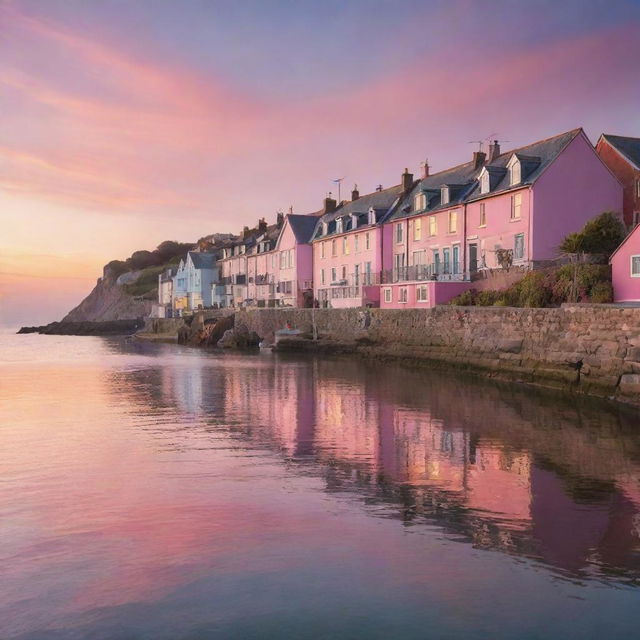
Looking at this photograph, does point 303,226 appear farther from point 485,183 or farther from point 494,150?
point 485,183

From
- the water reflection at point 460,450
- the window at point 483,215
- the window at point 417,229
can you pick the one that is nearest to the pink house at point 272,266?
the window at point 417,229

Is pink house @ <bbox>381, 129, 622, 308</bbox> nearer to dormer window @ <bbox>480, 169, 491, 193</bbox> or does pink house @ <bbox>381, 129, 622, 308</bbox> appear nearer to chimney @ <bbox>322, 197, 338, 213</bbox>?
dormer window @ <bbox>480, 169, 491, 193</bbox>

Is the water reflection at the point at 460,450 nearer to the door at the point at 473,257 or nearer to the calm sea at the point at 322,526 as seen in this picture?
the calm sea at the point at 322,526

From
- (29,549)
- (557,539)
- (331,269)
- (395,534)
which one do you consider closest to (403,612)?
(395,534)

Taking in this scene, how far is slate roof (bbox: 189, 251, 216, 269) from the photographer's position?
107625 mm

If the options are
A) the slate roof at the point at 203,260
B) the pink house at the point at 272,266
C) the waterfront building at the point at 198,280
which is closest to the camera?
the pink house at the point at 272,266

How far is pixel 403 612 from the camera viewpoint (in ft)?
27.3

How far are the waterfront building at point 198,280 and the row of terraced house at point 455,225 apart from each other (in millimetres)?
29799

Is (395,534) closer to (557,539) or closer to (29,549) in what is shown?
(557,539)

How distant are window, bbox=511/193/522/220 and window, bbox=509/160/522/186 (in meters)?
0.82

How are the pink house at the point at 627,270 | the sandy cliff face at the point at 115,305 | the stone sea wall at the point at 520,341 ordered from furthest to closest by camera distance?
the sandy cliff face at the point at 115,305
the pink house at the point at 627,270
the stone sea wall at the point at 520,341

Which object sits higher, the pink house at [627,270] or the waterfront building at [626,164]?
the waterfront building at [626,164]

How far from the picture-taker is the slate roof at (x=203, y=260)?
4237 inches

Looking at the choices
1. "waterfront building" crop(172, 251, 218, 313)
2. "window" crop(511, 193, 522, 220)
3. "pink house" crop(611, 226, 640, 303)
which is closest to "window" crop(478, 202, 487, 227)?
"window" crop(511, 193, 522, 220)
